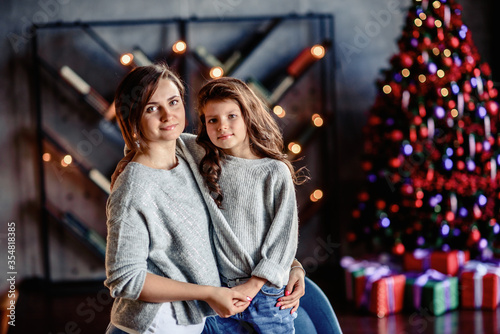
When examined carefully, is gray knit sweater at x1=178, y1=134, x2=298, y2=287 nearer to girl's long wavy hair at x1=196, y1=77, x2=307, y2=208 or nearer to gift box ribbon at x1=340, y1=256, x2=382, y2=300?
girl's long wavy hair at x1=196, y1=77, x2=307, y2=208

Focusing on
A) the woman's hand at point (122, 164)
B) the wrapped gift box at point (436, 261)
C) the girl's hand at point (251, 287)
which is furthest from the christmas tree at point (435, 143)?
the woman's hand at point (122, 164)

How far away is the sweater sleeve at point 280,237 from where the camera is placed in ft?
3.80

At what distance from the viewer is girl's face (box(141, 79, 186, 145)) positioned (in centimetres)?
113

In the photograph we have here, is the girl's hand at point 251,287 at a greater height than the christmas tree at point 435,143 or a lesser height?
lesser

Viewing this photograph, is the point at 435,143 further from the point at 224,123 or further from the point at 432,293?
the point at 224,123

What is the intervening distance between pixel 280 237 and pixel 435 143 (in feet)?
7.34

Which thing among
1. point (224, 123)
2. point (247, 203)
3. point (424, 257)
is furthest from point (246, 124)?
point (424, 257)

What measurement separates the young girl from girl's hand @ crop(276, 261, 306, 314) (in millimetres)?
17

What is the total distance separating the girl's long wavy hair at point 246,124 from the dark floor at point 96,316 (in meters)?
1.83

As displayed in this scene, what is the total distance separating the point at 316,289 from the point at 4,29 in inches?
139

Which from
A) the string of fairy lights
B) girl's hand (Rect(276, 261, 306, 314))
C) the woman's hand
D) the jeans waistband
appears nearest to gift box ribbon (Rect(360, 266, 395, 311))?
the string of fairy lights

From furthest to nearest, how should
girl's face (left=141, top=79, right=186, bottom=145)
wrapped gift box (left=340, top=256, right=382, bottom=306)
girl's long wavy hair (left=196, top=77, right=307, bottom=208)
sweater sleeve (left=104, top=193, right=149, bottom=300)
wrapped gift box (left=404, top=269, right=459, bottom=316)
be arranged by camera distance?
wrapped gift box (left=340, top=256, right=382, bottom=306), wrapped gift box (left=404, top=269, right=459, bottom=316), girl's long wavy hair (left=196, top=77, right=307, bottom=208), girl's face (left=141, top=79, right=186, bottom=145), sweater sleeve (left=104, top=193, right=149, bottom=300)

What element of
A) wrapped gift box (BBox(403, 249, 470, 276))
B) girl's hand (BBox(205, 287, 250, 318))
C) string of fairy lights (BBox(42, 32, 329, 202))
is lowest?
wrapped gift box (BBox(403, 249, 470, 276))

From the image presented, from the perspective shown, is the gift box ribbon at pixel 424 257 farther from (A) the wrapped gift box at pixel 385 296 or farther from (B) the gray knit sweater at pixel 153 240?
(B) the gray knit sweater at pixel 153 240
